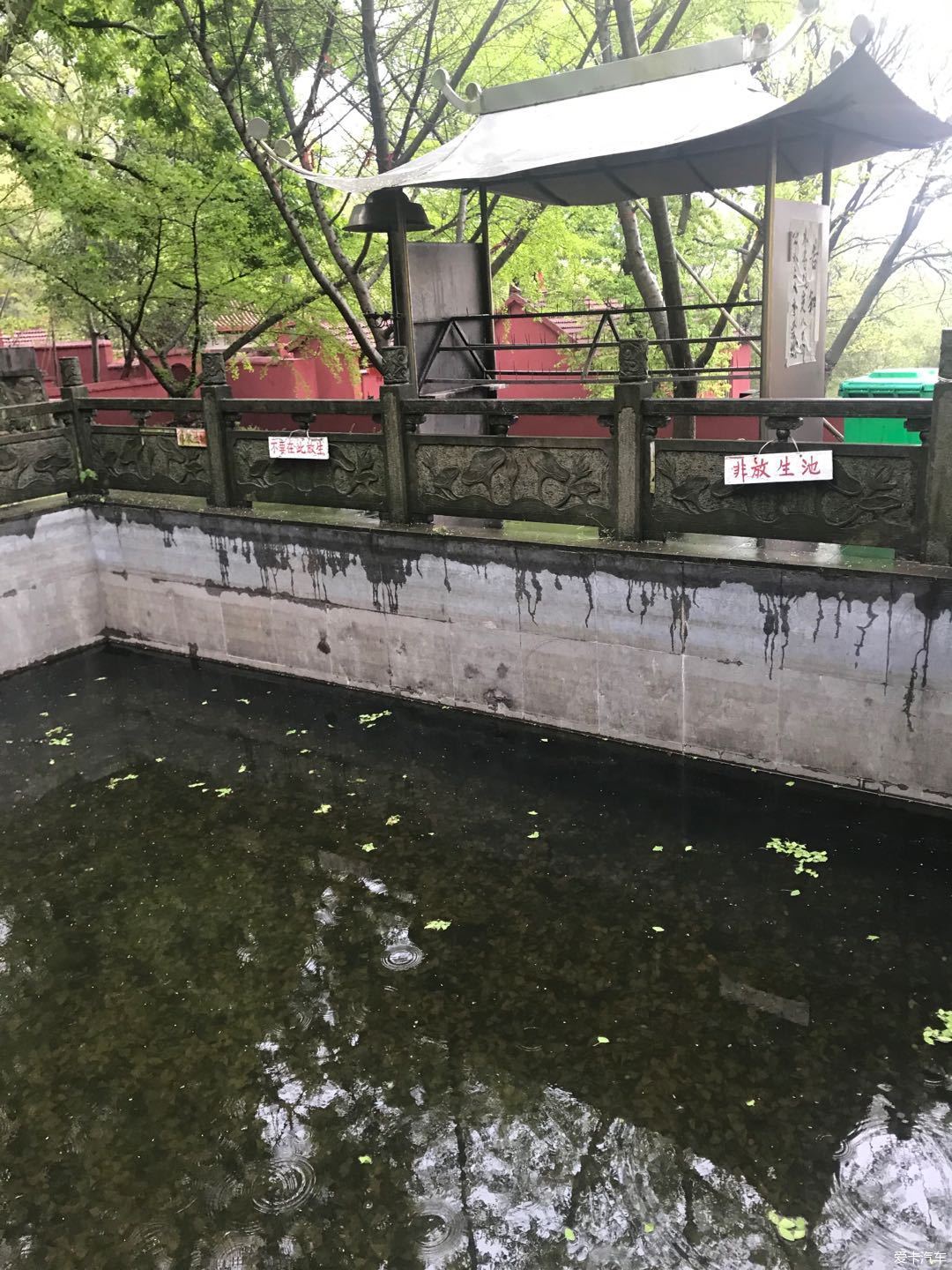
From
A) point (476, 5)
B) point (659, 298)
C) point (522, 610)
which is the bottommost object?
point (522, 610)

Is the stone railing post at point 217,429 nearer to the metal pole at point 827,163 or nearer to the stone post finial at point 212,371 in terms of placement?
the stone post finial at point 212,371

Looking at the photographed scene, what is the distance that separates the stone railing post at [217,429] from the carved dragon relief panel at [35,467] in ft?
6.05

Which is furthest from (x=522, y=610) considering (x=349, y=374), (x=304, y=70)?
(x=349, y=374)

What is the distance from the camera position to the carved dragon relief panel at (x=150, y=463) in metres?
8.92

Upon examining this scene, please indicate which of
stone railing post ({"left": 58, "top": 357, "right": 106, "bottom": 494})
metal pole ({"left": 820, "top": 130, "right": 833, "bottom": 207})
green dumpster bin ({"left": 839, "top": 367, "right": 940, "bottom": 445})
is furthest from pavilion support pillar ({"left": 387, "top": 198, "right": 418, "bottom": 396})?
green dumpster bin ({"left": 839, "top": 367, "right": 940, "bottom": 445})

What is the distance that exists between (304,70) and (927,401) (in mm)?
8429

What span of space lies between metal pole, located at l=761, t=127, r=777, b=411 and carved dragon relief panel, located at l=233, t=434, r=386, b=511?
3079 millimetres

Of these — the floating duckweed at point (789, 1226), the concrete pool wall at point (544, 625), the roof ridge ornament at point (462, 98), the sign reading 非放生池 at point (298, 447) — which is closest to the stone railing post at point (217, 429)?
the concrete pool wall at point (544, 625)

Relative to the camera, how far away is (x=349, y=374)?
64.0 feet

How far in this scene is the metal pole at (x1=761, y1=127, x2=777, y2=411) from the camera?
7211 millimetres

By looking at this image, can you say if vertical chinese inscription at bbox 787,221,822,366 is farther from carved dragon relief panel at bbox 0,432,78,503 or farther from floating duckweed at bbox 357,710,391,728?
carved dragon relief panel at bbox 0,432,78,503

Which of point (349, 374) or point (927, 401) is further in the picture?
point (349, 374)

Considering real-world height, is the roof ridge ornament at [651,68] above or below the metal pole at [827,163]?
above

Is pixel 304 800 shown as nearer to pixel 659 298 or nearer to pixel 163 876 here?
pixel 163 876
